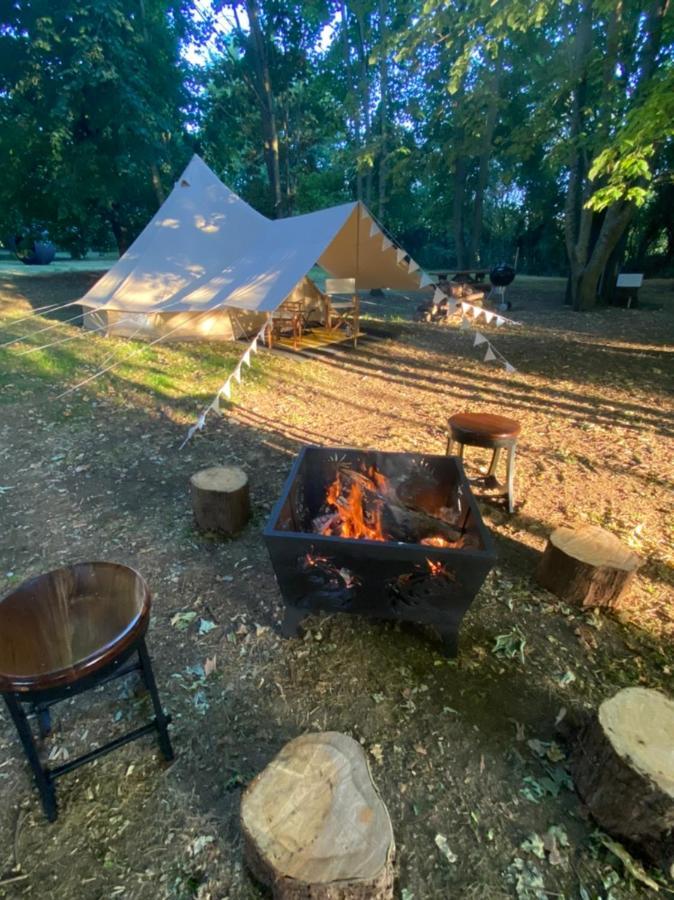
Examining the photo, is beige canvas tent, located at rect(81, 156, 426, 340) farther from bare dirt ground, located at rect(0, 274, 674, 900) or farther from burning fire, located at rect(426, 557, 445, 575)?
burning fire, located at rect(426, 557, 445, 575)

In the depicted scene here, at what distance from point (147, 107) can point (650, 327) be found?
634 inches

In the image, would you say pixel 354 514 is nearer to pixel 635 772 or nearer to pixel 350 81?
pixel 635 772

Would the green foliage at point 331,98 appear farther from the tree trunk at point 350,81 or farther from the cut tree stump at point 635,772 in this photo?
the cut tree stump at point 635,772

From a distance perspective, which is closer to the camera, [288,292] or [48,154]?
[288,292]

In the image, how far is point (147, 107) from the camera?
43.5 feet

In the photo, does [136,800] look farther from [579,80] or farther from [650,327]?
[579,80]

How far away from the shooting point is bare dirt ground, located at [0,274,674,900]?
159 centimetres

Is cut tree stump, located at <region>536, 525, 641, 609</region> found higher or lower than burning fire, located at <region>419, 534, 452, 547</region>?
lower

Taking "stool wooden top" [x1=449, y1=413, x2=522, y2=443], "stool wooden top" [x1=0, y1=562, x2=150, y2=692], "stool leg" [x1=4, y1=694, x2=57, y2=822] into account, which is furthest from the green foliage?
"stool leg" [x1=4, y1=694, x2=57, y2=822]

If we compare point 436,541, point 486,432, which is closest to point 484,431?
point 486,432

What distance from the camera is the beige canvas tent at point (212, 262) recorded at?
7270mm

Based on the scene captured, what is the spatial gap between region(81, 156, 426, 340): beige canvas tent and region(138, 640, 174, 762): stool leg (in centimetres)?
588

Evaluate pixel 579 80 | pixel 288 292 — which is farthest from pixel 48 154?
pixel 579 80

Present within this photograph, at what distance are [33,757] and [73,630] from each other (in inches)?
18.8
